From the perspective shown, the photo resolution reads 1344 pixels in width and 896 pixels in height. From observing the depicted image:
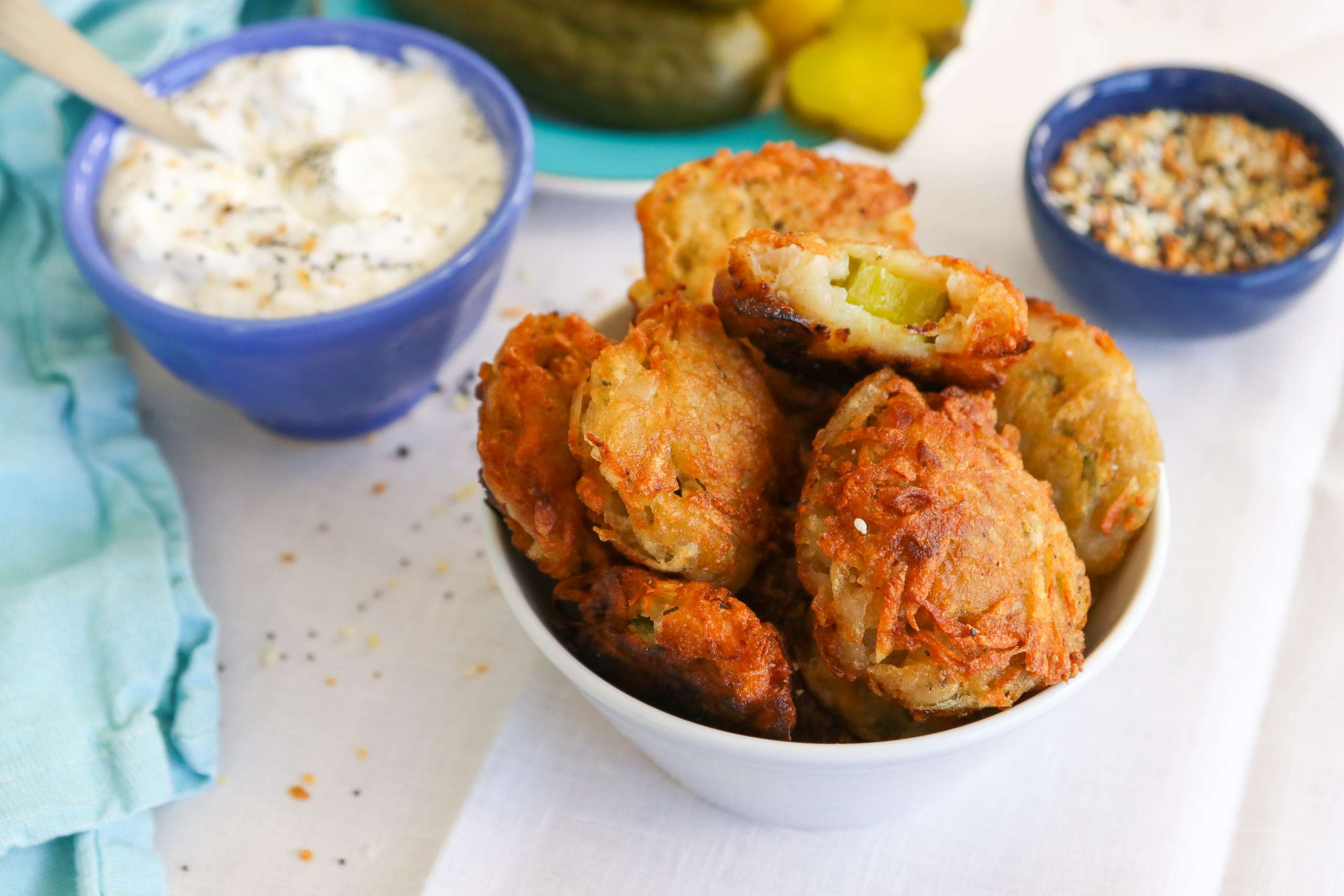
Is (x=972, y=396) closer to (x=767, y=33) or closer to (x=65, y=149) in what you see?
(x=767, y=33)

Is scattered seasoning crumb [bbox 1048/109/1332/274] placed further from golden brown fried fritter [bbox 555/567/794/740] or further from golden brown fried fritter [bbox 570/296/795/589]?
golden brown fried fritter [bbox 555/567/794/740]

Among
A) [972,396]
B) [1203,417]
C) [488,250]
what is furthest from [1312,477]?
[488,250]

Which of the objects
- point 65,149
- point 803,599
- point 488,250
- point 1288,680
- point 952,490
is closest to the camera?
point 952,490

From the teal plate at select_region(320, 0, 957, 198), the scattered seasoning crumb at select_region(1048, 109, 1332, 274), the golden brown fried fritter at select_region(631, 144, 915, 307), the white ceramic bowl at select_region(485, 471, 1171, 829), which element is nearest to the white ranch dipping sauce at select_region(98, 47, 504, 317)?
the teal plate at select_region(320, 0, 957, 198)

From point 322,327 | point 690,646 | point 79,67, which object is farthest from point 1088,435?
point 79,67

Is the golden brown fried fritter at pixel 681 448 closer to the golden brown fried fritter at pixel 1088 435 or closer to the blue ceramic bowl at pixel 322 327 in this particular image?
the golden brown fried fritter at pixel 1088 435

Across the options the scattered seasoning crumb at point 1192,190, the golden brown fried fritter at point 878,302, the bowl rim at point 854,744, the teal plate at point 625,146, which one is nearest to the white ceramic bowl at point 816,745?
the bowl rim at point 854,744

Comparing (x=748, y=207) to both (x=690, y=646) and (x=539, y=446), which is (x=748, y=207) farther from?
(x=690, y=646)
